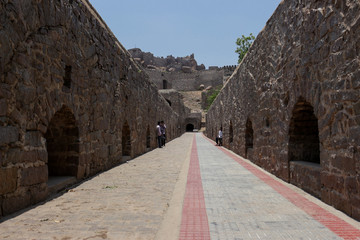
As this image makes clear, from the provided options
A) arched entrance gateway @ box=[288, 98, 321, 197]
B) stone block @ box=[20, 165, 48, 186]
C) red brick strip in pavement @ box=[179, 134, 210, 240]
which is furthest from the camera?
arched entrance gateway @ box=[288, 98, 321, 197]

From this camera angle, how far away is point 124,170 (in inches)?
315

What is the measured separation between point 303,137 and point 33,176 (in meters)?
5.50

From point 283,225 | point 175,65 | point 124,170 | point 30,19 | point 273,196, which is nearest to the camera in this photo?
point 283,225

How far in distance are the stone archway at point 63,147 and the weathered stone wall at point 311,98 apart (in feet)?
15.9

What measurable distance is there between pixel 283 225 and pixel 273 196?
155 cm

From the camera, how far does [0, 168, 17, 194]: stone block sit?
3.70m

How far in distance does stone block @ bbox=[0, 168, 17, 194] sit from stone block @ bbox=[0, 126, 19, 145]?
40 centimetres

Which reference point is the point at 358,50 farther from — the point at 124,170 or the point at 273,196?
the point at 124,170

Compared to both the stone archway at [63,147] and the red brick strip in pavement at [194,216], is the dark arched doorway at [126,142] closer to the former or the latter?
the stone archway at [63,147]

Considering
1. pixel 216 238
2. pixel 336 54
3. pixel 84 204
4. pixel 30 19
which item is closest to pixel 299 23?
pixel 336 54

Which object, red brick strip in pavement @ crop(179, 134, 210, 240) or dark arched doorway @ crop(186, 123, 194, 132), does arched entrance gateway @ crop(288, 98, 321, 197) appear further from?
dark arched doorway @ crop(186, 123, 194, 132)

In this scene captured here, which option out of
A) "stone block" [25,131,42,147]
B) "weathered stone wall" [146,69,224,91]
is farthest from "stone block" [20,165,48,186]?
"weathered stone wall" [146,69,224,91]

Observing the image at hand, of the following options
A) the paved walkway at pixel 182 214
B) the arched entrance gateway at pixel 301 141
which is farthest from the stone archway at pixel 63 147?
the arched entrance gateway at pixel 301 141

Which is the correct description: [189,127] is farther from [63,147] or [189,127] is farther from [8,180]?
[8,180]
